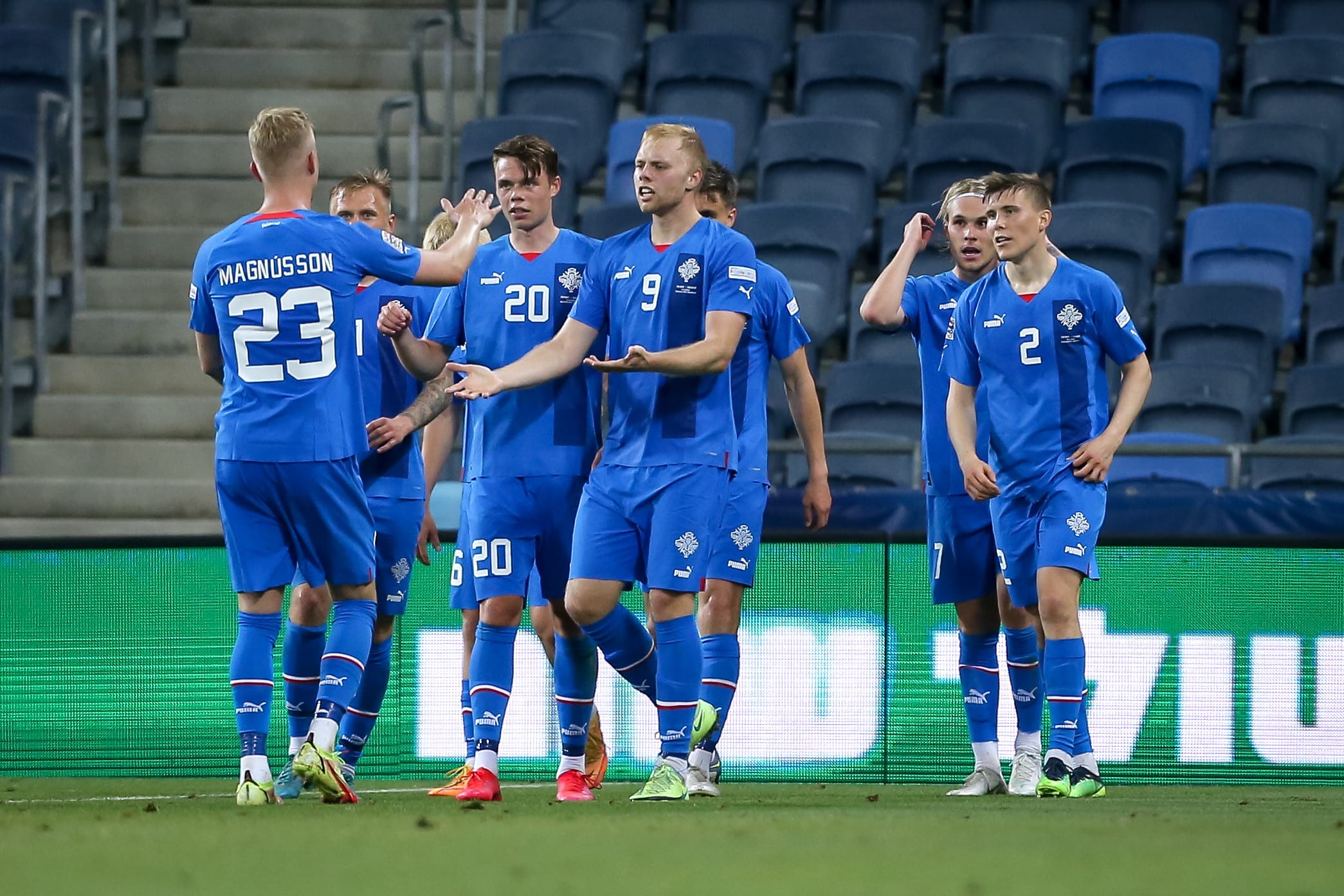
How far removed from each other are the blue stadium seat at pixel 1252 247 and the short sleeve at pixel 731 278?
269 inches

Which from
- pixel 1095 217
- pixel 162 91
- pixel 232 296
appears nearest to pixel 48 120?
pixel 162 91

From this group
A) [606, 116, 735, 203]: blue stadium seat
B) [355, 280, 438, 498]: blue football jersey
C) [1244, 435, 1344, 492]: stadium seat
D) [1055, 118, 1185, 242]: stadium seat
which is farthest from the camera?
[1055, 118, 1185, 242]: stadium seat

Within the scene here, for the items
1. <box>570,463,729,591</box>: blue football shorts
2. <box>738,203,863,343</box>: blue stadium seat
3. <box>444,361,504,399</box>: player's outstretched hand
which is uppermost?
<box>738,203,863,343</box>: blue stadium seat

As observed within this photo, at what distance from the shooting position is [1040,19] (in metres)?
13.5

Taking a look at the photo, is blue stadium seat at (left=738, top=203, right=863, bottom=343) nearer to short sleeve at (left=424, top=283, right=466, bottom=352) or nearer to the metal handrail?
the metal handrail

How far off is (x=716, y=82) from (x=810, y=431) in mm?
7051

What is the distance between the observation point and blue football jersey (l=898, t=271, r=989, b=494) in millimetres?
6676

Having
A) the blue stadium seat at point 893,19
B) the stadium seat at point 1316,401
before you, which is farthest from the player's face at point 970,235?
the blue stadium seat at point 893,19

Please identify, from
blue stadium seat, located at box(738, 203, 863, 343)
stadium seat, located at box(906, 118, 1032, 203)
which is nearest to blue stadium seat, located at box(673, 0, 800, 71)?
stadium seat, located at box(906, 118, 1032, 203)

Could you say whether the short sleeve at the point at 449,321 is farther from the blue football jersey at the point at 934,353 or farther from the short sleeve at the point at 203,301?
the blue football jersey at the point at 934,353

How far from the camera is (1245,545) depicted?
7.54 metres

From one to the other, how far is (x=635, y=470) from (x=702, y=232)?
2.49 ft

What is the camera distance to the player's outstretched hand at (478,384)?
529 cm

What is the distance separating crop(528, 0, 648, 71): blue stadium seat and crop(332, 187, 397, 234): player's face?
24.1 feet
